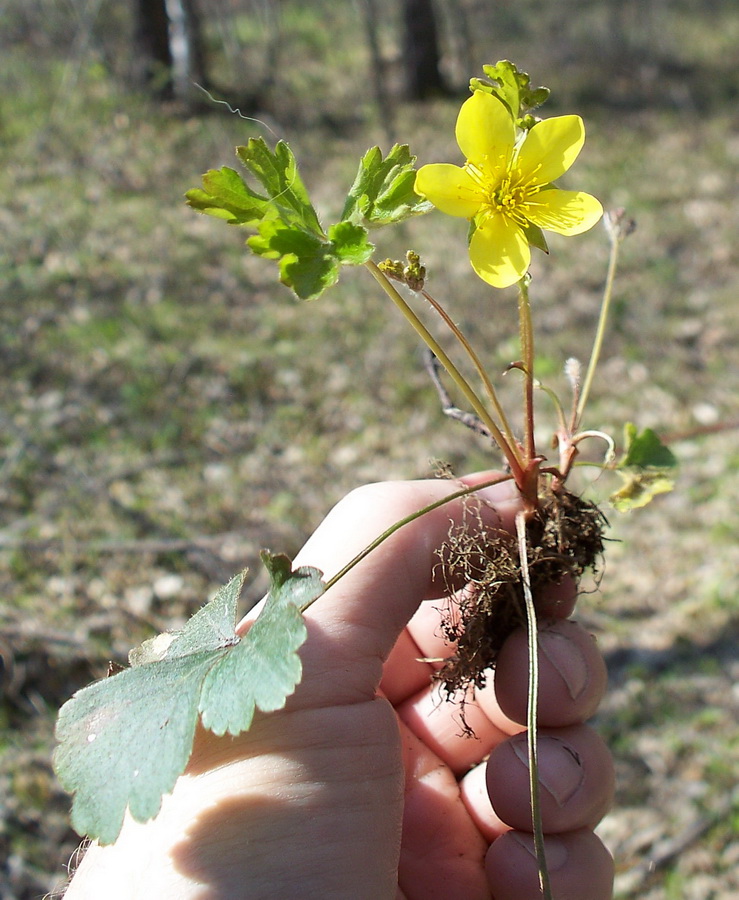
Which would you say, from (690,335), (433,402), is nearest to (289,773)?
(433,402)

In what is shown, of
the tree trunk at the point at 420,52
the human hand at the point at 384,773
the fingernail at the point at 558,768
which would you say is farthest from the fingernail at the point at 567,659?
the tree trunk at the point at 420,52

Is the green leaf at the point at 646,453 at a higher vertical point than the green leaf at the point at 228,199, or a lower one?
lower

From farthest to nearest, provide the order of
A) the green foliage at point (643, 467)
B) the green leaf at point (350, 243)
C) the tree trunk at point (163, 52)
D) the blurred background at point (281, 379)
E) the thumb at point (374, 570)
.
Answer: the tree trunk at point (163, 52), the blurred background at point (281, 379), the green foliage at point (643, 467), the thumb at point (374, 570), the green leaf at point (350, 243)

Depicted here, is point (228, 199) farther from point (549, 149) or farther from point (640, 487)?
point (640, 487)

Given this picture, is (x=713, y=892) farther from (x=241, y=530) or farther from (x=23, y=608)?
(x=23, y=608)

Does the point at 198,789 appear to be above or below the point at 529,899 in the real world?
above

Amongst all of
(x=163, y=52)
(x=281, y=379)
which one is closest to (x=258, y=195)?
(x=281, y=379)

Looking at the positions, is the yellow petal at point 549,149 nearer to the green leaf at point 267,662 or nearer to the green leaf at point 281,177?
the green leaf at point 281,177
